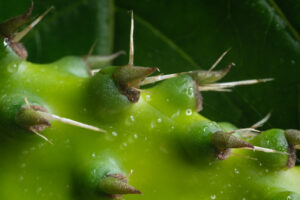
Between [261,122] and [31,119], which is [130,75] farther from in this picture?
[261,122]

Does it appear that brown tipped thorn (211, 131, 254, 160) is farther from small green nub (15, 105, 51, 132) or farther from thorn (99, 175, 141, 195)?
small green nub (15, 105, 51, 132)

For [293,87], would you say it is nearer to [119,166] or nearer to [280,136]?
[280,136]

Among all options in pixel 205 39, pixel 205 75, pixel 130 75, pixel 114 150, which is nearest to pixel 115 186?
pixel 114 150

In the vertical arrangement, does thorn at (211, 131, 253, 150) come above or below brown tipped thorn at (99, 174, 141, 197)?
above

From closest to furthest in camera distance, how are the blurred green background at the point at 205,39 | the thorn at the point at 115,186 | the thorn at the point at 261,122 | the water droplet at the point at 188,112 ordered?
1. the thorn at the point at 115,186
2. the water droplet at the point at 188,112
3. the thorn at the point at 261,122
4. the blurred green background at the point at 205,39

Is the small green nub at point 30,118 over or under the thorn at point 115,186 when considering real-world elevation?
over

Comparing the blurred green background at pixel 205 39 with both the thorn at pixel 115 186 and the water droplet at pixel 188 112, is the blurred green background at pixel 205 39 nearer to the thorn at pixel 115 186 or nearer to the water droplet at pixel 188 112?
the water droplet at pixel 188 112

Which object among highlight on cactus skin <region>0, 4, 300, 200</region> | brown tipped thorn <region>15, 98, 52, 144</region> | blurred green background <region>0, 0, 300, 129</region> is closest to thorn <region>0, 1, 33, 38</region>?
highlight on cactus skin <region>0, 4, 300, 200</region>

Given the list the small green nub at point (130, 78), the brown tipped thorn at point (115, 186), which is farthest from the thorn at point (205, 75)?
the brown tipped thorn at point (115, 186)
